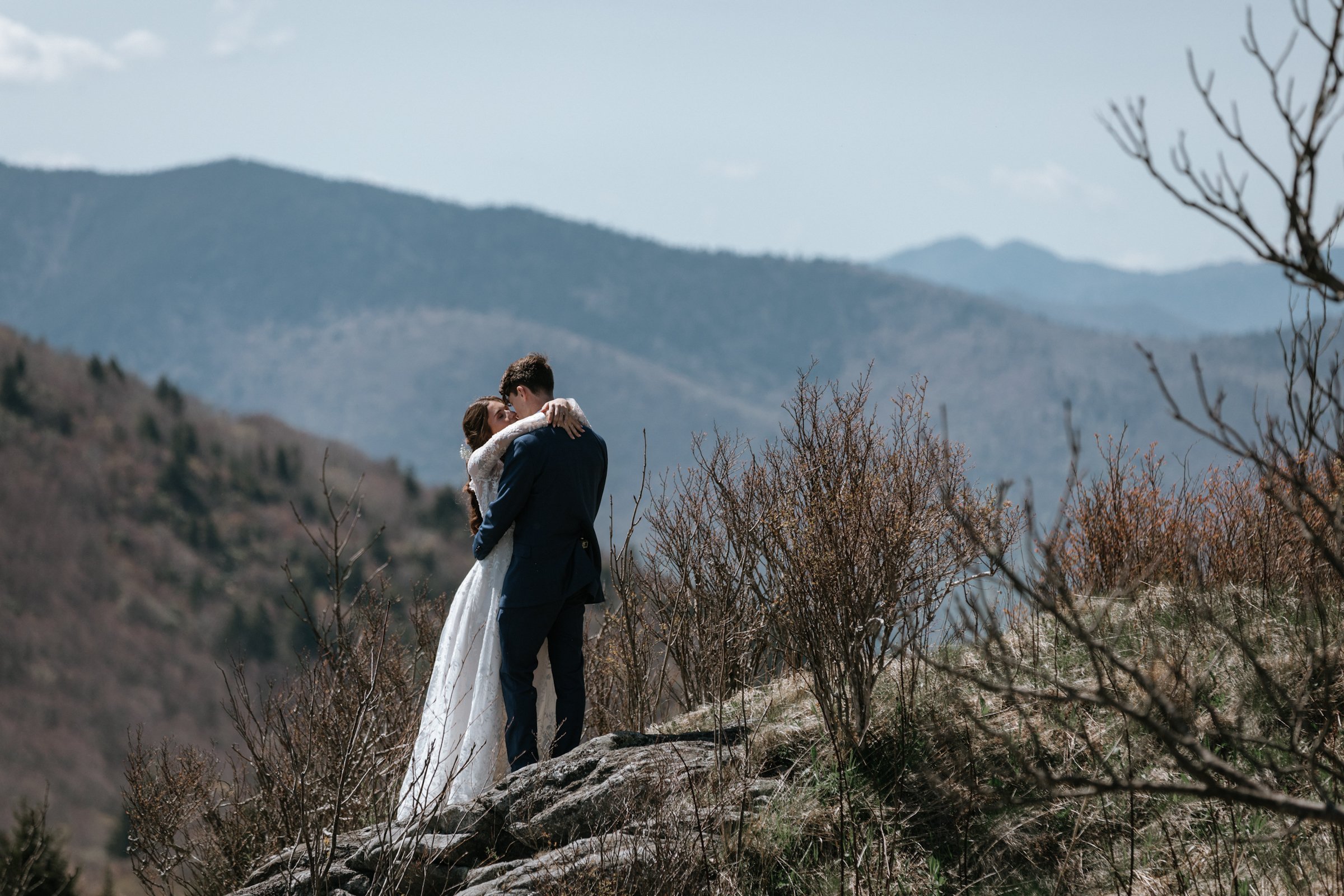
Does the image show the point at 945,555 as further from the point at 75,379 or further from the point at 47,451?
the point at 75,379

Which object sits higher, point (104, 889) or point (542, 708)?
point (542, 708)

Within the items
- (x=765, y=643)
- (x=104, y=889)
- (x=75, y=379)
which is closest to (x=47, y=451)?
(x=75, y=379)

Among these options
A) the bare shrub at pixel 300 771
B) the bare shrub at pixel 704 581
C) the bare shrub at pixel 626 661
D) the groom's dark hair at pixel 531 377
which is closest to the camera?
the bare shrub at pixel 300 771

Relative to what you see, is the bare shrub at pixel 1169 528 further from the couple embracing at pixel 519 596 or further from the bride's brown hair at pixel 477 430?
the bride's brown hair at pixel 477 430

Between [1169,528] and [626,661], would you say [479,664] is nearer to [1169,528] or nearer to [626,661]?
[626,661]

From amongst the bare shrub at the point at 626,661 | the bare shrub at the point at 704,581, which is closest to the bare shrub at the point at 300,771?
the bare shrub at the point at 626,661

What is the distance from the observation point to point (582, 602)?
15.5 feet

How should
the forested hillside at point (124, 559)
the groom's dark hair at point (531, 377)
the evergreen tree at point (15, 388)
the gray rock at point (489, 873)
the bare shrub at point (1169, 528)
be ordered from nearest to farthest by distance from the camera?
the gray rock at point (489, 873) → the groom's dark hair at point (531, 377) → the bare shrub at point (1169, 528) → the forested hillside at point (124, 559) → the evergreen tree at point (15, 388)

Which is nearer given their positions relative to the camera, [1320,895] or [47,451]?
[1320,895]

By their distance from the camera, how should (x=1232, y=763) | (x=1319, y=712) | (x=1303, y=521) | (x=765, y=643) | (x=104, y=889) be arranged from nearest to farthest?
(x=1303, y=521), (x=1232, y=763), (x=1319, y=712), (x=765, y=643), (x=104, y=889)

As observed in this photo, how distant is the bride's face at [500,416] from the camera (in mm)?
4797

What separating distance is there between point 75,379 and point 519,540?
8295 cm

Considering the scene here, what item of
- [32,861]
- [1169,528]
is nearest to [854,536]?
[1169,528]

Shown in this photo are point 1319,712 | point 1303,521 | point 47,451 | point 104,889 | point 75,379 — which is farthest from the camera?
point 75,379
